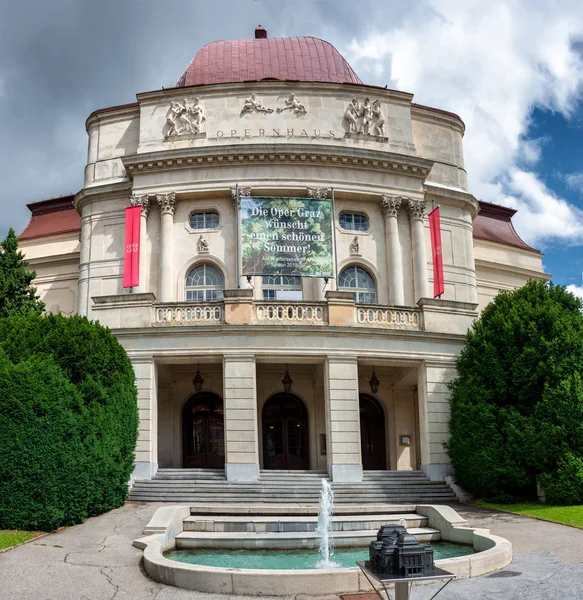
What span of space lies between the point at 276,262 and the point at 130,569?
17.5 m

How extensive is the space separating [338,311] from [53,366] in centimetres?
1015

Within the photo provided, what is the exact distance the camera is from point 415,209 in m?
34.5

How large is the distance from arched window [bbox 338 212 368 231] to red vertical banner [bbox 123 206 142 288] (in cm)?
968

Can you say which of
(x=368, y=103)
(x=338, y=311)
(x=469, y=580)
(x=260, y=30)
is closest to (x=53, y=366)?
(x=338, y=311)

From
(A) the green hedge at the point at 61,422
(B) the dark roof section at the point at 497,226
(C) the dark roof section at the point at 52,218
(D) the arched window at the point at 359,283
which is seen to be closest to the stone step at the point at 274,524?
(A) the green hedge at the point at 61,422

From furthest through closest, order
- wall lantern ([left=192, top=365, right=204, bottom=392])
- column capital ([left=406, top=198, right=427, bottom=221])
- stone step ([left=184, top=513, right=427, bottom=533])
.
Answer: column capital ([left=406, top=198, right=427, bottom=221]) < wall lantern ([left=192, top=365, right=204, bottom=392]) < stone step ([left=184, top=513, right=427, bottom=533])

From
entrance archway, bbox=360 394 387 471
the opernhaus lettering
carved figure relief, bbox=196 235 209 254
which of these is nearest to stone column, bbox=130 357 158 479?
carved figure relief, bbox=196 235 209 254

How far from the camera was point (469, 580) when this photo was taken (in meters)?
11.5

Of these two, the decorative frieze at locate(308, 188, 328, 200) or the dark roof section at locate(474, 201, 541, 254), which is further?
the dark roof section at locate(474, 201, 541, 254)

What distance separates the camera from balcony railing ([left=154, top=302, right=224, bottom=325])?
80.7ft

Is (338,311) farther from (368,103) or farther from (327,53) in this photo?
(327,53)

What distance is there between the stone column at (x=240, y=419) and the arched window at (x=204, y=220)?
1144 centimetres

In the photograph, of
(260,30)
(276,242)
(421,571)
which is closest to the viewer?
(421,571)

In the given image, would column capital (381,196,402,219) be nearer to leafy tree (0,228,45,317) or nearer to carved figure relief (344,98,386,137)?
carved figure relief (344,98,386,137)
